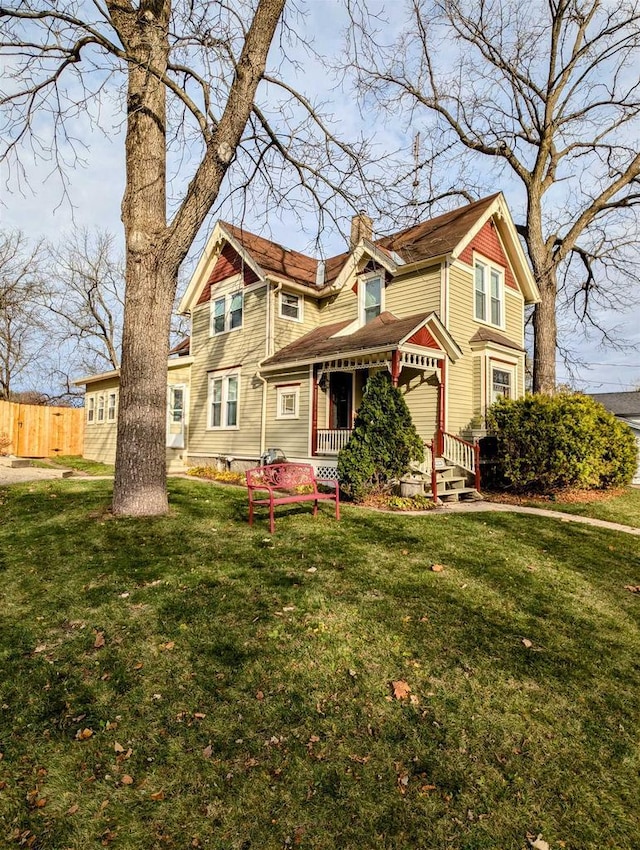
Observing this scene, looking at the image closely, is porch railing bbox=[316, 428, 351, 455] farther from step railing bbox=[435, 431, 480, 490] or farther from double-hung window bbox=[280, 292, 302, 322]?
double-hung window bbox=[280, 292, 302, 322]

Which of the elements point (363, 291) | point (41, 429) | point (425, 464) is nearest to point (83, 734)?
point (425, 464)

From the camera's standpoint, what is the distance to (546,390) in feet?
50.1

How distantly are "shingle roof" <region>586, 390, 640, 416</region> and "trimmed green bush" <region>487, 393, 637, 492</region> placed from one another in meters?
14.3

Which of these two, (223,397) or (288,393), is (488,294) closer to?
(288,393)

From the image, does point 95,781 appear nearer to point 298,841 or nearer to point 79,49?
point 298,841

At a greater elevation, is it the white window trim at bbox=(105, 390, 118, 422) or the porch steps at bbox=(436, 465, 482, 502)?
the white window trim at bbox=(105, 390, 118, 422)

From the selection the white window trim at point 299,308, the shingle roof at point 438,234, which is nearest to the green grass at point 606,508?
the shingle roof at point 438,234

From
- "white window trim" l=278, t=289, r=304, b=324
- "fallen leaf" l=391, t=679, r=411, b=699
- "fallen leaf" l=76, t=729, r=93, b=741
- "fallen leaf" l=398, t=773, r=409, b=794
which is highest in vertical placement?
"white window trim" l=278, t=289, r=304, b=324

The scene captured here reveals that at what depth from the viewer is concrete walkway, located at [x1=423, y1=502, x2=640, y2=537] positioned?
28.9 ft

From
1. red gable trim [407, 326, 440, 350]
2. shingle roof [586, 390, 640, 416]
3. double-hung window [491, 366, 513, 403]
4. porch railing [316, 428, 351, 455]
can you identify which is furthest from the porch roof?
shingle roof [586, 390, 640, 416]

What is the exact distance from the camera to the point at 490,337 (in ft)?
45.5

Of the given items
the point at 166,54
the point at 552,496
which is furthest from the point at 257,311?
the point at 552,496

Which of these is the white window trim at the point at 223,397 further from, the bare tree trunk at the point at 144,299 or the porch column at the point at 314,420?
the bare tree trunk at the point at 144,299

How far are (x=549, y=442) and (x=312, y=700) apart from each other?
381 inches
